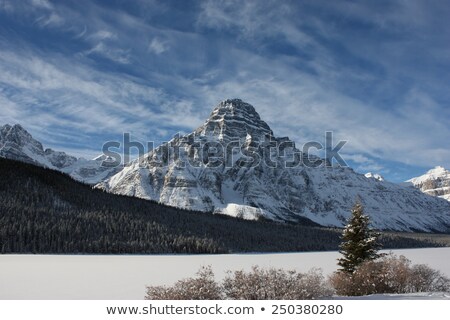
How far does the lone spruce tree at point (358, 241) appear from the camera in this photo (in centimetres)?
4362

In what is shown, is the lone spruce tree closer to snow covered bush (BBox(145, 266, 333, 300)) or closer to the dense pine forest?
snow covered bush (BBox(145, 266, 333, 300))

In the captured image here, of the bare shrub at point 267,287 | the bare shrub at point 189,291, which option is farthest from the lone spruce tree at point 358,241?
the bare shrub at point 189,291

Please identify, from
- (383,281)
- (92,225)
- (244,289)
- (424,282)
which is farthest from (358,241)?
(92,225)

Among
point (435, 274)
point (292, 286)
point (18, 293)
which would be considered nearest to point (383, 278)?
point (435, 274)

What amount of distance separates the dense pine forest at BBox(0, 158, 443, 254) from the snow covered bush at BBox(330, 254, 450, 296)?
10662 cm

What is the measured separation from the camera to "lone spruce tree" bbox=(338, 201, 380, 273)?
43625 mm

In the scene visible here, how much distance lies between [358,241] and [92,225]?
116146 mm

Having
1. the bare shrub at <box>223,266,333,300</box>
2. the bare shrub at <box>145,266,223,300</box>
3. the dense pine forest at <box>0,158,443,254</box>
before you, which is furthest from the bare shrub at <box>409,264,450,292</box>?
the dense pine forest at <box>0,158,443,254</box>

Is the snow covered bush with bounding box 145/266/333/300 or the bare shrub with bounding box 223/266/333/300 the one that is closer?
the snow covered bush with bounding box 145/266/333/300

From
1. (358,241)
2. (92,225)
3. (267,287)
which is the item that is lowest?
(267,287)

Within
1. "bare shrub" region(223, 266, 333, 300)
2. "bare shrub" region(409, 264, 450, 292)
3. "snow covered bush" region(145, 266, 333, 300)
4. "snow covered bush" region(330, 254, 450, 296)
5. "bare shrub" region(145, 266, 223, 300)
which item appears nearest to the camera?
"bare shrub" region(145, 266, 223, 300)

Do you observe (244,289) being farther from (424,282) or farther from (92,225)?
(92,225)

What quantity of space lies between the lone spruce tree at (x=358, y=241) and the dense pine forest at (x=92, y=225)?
97936 mm

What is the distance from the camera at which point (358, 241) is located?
44469 mm
